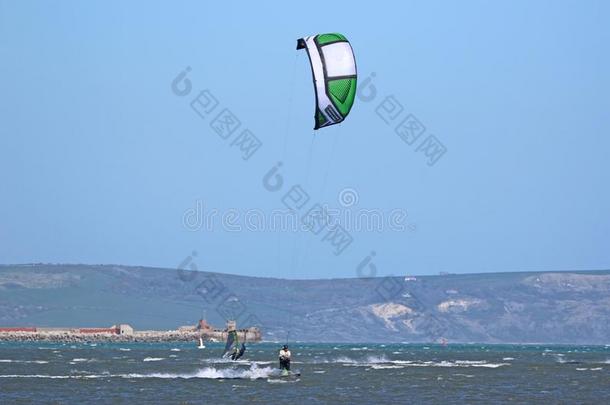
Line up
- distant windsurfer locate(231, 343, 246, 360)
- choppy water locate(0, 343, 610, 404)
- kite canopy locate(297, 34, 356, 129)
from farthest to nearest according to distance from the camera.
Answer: distant windsurfer locate(231, 343, 246, 360) → choppy water locate(0, 343, 610, 404) → kite canopy locate(297, 34, 356, 129)

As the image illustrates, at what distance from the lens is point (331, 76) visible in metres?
63.8

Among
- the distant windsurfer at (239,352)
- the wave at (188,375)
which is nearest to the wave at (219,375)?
the wave at (188,375)

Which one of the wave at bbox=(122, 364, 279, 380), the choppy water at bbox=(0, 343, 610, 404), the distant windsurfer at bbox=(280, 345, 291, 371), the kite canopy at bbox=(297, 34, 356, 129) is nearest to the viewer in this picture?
the kite canopy at bbox=(297, 34, 356, 129)

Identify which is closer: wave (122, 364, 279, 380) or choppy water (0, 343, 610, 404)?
choppy water (0, 343, 610, 404)

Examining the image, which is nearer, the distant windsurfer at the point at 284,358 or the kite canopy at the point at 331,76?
the kite canopy at the point at 331,76

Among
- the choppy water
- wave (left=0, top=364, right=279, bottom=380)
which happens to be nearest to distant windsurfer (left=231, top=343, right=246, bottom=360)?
A: the choppy water

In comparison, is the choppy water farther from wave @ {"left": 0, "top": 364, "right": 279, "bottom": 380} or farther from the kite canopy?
the kite canopy

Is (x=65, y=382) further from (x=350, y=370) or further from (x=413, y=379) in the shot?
(x=350, y=370)

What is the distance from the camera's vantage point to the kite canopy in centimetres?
6353

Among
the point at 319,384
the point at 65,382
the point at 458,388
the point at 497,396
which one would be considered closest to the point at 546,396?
the point at 497,396

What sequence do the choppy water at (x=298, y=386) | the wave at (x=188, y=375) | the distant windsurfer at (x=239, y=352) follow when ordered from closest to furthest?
the choppy water at (x=298, y=386)
the wave at (x=188, y=375)
the distant windsurfer at (x=239, y=352)

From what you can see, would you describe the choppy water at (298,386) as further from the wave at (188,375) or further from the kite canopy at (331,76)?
the kite canopy at (331,76)

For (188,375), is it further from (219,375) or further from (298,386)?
(298,386)

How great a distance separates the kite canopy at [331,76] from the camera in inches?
2501
